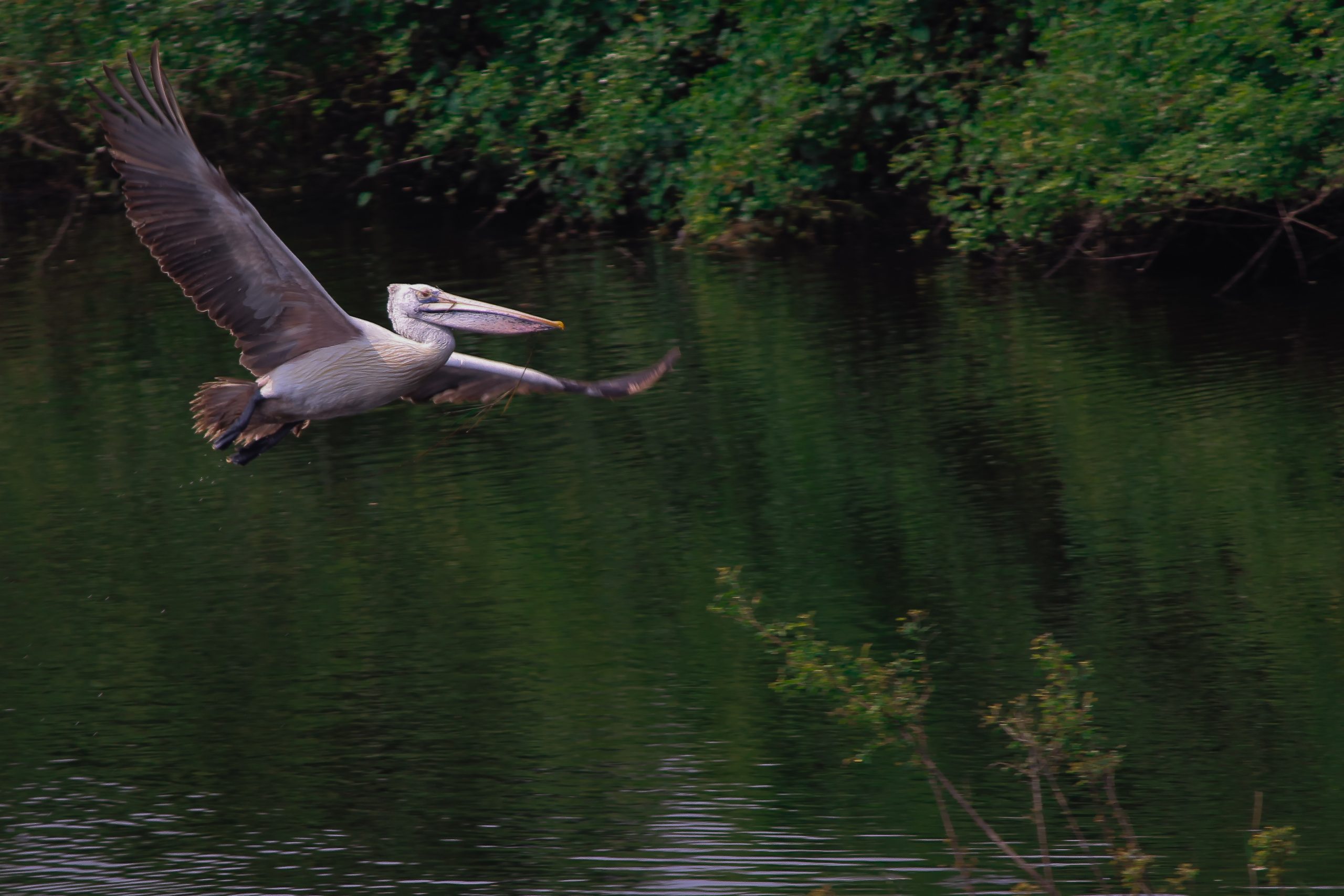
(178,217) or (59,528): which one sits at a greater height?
(178,217)

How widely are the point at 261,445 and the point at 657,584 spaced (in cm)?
257

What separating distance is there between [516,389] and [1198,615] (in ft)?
10.5

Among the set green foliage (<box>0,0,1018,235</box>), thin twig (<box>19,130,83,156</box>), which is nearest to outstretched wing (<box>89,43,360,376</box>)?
green foliage (<box>0,0,1018,235</box>)

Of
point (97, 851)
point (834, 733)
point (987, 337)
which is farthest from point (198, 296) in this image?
point (987, 337)

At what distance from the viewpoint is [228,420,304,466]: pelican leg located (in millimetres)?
6594

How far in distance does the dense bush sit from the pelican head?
6323 millimetres

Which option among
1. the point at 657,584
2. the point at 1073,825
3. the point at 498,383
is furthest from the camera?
the point at 657,584

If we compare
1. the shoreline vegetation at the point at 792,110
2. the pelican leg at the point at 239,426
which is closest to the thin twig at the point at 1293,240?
the shoreline vegetation at the point at 792,110

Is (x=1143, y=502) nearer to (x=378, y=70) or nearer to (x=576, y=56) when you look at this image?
(x=576, y=56)

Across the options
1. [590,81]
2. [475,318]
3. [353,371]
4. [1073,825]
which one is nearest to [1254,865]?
[1073,825]

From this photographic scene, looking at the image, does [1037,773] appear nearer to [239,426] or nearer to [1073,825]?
[1073,825]

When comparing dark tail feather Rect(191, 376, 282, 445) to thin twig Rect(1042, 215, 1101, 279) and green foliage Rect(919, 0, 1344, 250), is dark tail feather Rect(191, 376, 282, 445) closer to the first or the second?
green foliage Rect(919, 0, 1344, 250)

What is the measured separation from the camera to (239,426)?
6.45 metres

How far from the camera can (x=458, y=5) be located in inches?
587
